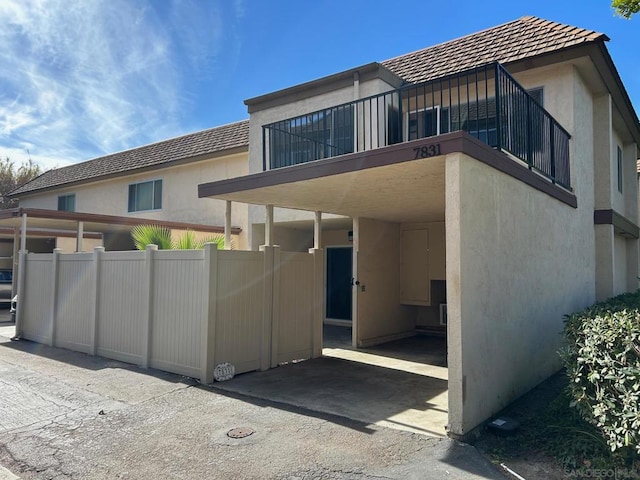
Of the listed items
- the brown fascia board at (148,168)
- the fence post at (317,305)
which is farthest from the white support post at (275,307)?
the brown fascia board at (148,168)

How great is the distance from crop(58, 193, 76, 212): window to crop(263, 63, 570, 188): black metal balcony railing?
15.0m

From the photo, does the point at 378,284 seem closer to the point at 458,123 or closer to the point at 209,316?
the point at 458,123

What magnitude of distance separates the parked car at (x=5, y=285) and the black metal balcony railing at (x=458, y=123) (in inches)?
466

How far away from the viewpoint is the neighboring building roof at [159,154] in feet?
50.5

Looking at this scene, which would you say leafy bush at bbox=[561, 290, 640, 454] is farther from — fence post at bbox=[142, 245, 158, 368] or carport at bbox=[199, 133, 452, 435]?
fence post at bbox=[142, 245, 158, 368]

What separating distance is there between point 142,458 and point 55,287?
6920 mm

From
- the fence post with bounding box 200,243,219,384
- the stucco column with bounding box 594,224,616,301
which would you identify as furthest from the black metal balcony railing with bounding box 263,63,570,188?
the fence post with bounding box 200,243,219,384

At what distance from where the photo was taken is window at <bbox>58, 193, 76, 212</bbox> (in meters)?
21.2

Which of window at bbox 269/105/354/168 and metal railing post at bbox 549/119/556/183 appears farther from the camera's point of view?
window at bbox 269/105/354/168

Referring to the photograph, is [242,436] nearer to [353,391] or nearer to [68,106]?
[353,391]

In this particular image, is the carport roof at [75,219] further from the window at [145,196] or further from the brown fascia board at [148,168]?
the window at [145,196]

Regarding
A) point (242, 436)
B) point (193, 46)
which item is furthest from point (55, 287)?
point (242, 436)

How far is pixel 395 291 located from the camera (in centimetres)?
1105

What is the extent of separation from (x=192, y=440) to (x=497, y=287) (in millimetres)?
3737
